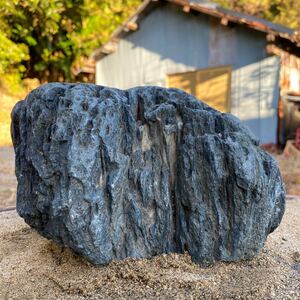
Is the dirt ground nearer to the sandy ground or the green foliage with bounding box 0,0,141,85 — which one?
the sandy ground

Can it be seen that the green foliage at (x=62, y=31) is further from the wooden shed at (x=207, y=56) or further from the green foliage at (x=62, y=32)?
the wooden shed at (x=207, y=56)

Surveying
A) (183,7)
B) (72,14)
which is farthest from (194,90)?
(72,14)

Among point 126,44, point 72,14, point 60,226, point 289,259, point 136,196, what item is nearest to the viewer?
point 60,226

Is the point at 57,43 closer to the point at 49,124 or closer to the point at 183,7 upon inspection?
the point at 183,7

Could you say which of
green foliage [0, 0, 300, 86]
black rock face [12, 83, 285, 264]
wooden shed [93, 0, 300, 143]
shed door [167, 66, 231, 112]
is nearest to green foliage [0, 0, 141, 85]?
green foliage [0, 0, 300, 86]

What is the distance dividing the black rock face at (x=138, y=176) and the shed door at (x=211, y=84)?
8008 mm

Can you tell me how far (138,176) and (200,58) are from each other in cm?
882

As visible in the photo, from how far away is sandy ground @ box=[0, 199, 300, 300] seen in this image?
2279 millimetres

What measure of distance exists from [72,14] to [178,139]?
1352cm

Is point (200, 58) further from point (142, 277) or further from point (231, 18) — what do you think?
point (142, 277)

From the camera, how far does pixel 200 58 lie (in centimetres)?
1084

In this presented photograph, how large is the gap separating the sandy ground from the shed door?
800cm

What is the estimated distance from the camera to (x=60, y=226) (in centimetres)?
236

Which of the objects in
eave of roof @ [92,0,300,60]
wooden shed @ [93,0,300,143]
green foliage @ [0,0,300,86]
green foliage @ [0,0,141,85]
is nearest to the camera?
eave of roof @ [92,0,300,60]
